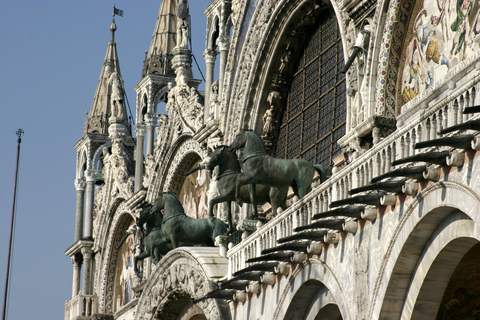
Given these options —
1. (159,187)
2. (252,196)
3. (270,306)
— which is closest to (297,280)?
(270,306)

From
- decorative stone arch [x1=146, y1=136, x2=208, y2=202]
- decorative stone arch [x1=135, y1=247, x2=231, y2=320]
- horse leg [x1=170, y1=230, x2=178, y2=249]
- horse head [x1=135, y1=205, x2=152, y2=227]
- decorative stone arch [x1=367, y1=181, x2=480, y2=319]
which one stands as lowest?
decorative stone arch [x1=367, y1=181, x2=480, y2=319]

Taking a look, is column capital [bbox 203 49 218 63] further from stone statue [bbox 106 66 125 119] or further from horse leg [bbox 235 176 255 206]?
horse leg [bbox 235 176 255 206]

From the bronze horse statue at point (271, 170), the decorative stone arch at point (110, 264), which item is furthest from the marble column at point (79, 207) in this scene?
the bronze horse statue at point (271, 170)

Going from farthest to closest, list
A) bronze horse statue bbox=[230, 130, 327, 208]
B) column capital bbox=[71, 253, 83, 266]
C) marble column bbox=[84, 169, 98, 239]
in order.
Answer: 1. column capital bbox=[71, 253, 83, 266]
2. marble column bbox=[84, 169, 98, 239]
3. bronze horse statue bbox=[230, 130, 327, 208]

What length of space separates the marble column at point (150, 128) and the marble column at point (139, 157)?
0.32 metres

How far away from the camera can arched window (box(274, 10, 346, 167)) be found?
25625mm

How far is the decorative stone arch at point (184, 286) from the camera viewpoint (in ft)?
76.4

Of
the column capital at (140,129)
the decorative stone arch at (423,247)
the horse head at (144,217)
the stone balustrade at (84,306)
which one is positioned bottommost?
the decorative stone arch at (423,247)

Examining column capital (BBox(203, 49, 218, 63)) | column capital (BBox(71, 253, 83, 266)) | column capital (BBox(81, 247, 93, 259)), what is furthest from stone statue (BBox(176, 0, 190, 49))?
A: column capital (BBox(71, 253, 83, 266))

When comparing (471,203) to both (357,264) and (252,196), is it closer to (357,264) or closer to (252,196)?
(357,264)

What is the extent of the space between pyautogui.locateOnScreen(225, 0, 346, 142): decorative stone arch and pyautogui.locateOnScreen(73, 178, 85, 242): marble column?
515 inches

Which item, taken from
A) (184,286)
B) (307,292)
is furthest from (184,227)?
(307,292)

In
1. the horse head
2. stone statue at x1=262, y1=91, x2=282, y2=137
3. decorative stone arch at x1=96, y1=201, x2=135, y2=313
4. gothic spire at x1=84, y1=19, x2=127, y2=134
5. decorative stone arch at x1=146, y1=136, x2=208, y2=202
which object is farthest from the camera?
gothic spire at x1=84, y1=19, x2=127, y2=134

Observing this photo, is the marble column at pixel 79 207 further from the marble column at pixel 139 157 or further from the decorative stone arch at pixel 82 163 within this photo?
the marble column at pixel 139 157
